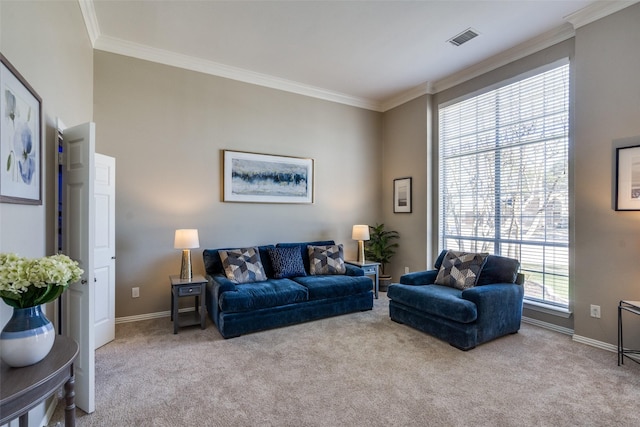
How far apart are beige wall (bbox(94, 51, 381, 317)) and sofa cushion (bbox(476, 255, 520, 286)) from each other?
2360 millimetres

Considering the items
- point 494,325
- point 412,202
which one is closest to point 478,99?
point 412,202

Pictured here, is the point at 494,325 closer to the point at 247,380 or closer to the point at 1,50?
the point at 247,380

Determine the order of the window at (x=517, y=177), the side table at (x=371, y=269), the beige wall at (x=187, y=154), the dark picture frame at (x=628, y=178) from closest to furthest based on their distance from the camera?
the dark picture frame at (x=628, y=178), the window at (x=517, y=177), the beige wall at (x=187, y=154), the side table at (x=371, y=269)

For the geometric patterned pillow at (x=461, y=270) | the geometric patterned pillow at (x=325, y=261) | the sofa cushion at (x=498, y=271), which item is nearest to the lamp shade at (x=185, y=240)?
the geometric patterned pillow at (x=325, y=261)

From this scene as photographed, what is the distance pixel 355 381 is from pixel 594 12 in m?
4.03

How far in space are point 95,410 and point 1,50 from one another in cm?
210

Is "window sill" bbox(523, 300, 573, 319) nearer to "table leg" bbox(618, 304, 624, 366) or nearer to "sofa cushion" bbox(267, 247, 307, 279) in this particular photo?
"table leg" bbox(618, 304, 624, 366)

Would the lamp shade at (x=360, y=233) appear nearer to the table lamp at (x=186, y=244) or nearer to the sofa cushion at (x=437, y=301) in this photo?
the sofa cushion at (x=437, y=301)

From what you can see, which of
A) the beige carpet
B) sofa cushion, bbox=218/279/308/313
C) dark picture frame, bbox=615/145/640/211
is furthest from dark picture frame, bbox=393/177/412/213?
dark picture frame, bbox=615/145/640/211

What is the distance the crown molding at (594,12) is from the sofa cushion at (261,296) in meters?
3.96

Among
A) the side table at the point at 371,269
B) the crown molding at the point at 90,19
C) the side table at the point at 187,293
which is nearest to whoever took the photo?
the crown molding at the point at 90,19

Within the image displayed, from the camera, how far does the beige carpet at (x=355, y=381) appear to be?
197 cm

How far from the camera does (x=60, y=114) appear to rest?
2.34m

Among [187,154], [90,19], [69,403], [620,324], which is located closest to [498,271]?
[620,324]
